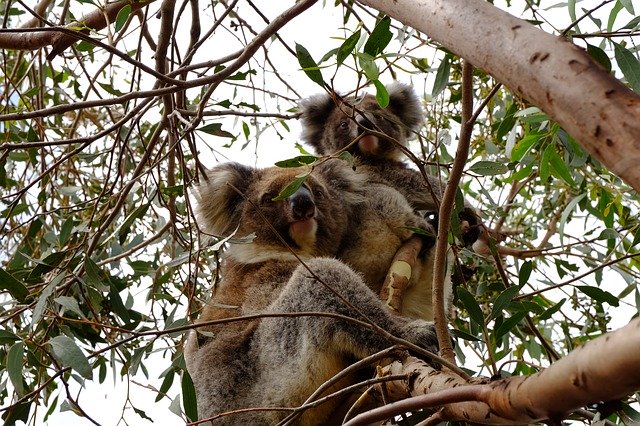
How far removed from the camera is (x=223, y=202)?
12.1 feet

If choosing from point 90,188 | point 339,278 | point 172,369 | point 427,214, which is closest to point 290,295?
point 339,278

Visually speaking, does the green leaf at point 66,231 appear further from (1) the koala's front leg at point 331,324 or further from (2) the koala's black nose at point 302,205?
(2) the koala's black nose at point 302,205

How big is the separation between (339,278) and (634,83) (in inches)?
53.5

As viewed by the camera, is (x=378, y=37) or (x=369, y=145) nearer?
(x=378, y=37)

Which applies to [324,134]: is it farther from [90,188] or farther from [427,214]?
[90,188]

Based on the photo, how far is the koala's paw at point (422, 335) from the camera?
8.46 ft

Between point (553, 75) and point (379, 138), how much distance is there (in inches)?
114

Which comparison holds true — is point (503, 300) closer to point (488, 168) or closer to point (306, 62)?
point (488, 168)

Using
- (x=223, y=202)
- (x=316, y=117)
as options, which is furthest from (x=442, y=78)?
(x=316, y=117)

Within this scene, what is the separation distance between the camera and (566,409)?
103 centimetres

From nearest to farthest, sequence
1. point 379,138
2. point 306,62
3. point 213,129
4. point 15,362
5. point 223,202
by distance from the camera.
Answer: point 306,62
point 15,362
point 213,129
point 223,202
point 379,138

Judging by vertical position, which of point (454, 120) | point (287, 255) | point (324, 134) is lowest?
point (287, 255)

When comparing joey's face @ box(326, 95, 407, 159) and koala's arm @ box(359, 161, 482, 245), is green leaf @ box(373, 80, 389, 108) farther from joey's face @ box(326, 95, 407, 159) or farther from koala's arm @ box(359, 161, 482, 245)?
joey's face @ box(326, 95, 407, 159)

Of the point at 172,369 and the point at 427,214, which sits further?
the point at 427,214
